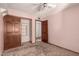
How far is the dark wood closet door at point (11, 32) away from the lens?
158 cm

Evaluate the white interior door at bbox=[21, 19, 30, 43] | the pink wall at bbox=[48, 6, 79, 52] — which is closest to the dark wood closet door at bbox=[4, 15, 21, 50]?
the white interior door at bbox=[21, 19, 30, 43]

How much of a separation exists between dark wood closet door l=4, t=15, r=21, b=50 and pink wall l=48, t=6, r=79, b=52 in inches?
26.8

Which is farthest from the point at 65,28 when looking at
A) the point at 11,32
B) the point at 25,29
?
the point at 11,32

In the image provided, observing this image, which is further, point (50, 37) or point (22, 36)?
point (50, 37)

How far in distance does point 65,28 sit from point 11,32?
1.13 meters

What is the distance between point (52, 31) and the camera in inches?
73.4

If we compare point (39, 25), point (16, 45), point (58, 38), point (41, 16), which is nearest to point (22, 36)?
point (16, 45)

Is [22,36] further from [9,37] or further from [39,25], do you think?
[39,25]

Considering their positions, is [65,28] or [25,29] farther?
[65,28]

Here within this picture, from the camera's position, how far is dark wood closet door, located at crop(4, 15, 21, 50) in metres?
1.58

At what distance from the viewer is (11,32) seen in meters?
1.66

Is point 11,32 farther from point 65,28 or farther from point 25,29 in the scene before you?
point 65,28

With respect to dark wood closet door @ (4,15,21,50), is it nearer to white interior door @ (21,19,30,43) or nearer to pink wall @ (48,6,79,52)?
white interior door @ (21,19,30,43)

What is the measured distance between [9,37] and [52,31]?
2.96 feet
